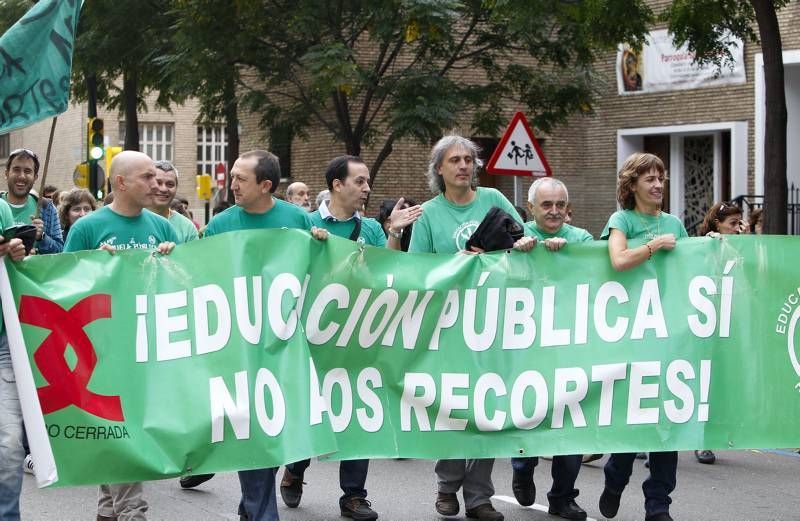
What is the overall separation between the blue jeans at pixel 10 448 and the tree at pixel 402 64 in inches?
506

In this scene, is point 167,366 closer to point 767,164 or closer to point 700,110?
point 767,164

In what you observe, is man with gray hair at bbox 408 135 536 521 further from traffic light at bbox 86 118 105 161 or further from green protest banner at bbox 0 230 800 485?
traffic light at bbox 86 118 105 161

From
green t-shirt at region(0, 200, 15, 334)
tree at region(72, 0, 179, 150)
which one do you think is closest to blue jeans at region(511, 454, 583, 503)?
green t-shirt at region(0, 200, 15, 334)

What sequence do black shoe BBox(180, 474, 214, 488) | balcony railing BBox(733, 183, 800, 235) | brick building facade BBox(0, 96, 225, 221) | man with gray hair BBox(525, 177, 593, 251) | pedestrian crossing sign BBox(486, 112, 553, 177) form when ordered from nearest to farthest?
man with gray hair BBox(525, 177, 593, 251) → black shoe BBox(180, 474, 214, 488) → pedestrian crossing sign BBox(486, 112, 553, 177) → balcony railing BBox(733, 183, 800, 235) → brick building facade BBox(0, 96, 225, 221)

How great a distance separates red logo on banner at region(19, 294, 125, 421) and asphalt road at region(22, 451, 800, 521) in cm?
170

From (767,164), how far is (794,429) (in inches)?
294

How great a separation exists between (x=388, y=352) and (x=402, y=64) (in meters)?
14.8

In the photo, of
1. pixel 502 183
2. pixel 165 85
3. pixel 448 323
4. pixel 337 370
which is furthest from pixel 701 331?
pixel 502 183

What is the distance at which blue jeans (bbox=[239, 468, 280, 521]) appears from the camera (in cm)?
623

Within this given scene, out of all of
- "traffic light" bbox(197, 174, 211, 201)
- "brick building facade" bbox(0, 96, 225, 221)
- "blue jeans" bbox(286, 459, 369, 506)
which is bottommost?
"blue jeans" bbox(286, 459, 369, 506)

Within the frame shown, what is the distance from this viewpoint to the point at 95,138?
957 inches

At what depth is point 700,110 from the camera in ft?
85.8

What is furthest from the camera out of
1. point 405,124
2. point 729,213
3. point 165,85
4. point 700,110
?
point 700,110

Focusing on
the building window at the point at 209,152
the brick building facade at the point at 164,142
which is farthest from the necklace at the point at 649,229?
the building window at the point at 209,152
